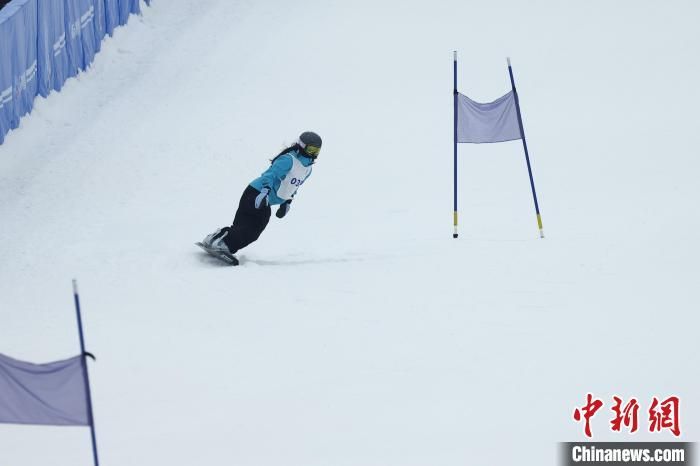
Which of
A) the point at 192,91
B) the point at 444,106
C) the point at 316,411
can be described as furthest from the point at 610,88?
the point at 316,411

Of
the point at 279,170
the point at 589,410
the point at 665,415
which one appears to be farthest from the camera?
the point at 279,170

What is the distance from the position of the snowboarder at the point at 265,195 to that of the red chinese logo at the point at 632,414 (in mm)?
4384

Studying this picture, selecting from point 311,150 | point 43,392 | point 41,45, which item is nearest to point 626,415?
point 43,392

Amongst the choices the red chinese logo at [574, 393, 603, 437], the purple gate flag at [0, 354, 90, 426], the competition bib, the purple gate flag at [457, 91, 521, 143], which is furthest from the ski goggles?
the purple gate flag at [0, 354, 90, 426]

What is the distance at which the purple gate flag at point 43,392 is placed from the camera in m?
7.84

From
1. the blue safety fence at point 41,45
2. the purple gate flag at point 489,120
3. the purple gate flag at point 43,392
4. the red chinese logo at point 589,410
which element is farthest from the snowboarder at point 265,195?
the purple gate flag at point 43,392

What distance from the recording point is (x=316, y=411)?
978cm

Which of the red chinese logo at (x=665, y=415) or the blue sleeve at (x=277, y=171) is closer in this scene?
the red chinese logo at (x=665, y=415)

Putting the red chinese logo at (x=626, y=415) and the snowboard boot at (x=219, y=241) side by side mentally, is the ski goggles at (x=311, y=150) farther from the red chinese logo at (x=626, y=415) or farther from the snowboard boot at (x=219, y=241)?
the red chinese logo at (x=626, y=415)

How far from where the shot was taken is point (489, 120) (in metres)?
13.7

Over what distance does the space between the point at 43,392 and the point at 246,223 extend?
5.48m

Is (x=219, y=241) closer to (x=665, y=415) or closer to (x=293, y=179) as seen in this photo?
(x=293, y=179)

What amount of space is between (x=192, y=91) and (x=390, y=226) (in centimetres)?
641

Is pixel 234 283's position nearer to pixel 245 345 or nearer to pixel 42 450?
pixel 245 345
